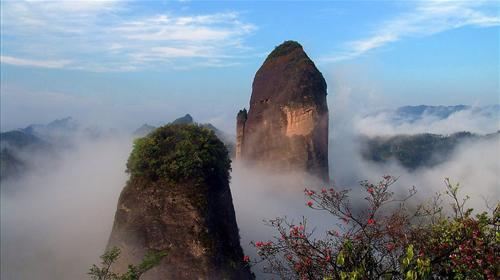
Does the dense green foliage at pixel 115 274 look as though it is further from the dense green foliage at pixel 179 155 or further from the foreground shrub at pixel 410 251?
the foreground shrub at pixel 410 251

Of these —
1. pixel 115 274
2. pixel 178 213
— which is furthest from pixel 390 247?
pixel 178 213

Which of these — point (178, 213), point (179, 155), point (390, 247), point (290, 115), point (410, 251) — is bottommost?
point (178, 213)

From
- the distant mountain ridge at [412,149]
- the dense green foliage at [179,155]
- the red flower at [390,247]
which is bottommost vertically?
the distant mountain ridge at [412,149]

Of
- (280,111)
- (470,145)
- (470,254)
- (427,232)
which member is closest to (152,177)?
(427,232)

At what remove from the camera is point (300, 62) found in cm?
4412

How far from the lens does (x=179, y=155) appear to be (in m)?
20.9

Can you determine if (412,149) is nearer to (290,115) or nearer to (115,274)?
(290,115)

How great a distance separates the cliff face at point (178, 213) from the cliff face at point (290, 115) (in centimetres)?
2150

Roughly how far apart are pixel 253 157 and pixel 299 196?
5.92m

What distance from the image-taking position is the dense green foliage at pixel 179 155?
68.3 ft

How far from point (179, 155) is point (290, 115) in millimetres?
23032

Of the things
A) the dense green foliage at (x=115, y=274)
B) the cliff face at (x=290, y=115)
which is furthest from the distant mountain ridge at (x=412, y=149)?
the dense green foliage at (x=115, y=274)

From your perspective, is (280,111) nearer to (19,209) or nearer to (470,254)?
(19,209)

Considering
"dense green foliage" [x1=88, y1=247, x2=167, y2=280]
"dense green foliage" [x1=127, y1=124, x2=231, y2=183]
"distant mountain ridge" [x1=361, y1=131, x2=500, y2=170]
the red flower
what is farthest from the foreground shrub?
"distant mountain ridge" [x1=361, y1=131, x2=500, y2=170]
